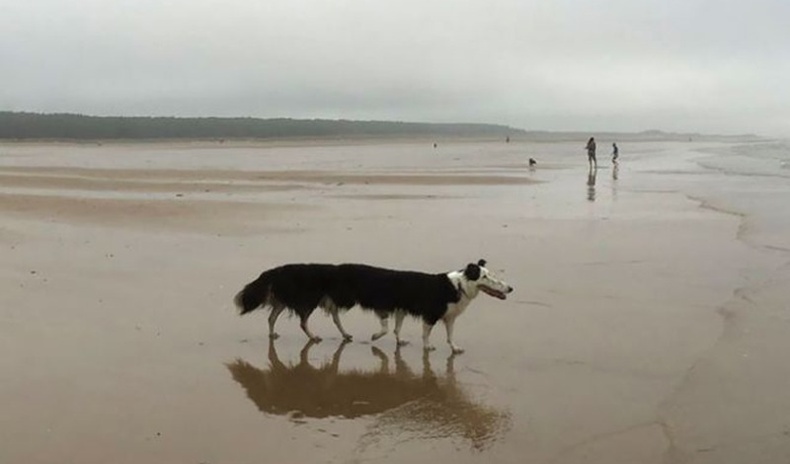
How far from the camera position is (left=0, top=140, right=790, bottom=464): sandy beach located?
5.81 m

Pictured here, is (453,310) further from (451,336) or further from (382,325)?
(382,325)

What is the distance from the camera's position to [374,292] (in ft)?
28.0

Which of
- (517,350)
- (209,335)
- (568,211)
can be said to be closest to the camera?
(517,350)

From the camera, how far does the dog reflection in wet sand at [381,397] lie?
6113 millimetres

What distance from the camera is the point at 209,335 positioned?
8.59 m

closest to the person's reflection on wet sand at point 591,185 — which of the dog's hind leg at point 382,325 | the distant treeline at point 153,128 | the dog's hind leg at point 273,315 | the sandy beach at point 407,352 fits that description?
the sandy beach at point 407,352

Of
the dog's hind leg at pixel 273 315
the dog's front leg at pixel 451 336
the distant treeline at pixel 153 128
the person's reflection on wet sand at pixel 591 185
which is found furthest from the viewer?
the distant treeline at pixel 153 128

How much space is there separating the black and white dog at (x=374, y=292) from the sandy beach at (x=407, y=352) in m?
0.29

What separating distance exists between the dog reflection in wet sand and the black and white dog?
532 millimetres

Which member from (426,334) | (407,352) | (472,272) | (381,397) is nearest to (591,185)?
(472,272)

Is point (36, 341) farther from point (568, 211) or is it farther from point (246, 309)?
point (568, 211)

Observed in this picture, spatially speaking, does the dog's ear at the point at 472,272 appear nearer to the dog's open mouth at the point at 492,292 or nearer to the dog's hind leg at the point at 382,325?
the dog's open mouth at the point at 492,292

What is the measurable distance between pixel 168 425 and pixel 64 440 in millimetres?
669

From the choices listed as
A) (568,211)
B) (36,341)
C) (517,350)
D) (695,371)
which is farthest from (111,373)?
(568,211)
